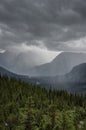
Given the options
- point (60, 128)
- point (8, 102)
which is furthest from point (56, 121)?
point (8, 102)

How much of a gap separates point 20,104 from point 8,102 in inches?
427

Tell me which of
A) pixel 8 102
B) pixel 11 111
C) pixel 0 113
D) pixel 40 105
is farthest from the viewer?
pixel 40 105

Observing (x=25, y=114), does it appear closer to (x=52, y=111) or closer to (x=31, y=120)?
(x=31, y=120)

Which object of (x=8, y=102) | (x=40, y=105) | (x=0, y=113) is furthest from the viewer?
(x=40, y=105)

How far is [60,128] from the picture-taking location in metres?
53.3

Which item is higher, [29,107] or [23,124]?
[29,107]

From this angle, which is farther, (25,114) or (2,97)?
(2,97)

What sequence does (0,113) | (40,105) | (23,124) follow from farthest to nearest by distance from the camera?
1. (40,105)
2. (0,113)
3. (23,124)

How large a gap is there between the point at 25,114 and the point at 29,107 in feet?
5.19

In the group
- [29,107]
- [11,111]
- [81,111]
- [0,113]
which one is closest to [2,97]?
[11,111]

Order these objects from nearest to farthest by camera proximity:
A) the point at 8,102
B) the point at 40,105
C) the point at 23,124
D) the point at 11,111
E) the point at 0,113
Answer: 1. the point at 23,124
2. the point at 0,113
3. the point at 11,111
4. the point at 8,102
5. the point at 40,105

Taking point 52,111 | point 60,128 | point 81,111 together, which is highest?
point 52,111

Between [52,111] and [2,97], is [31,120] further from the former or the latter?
[2,97]

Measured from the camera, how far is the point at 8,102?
18788cm
